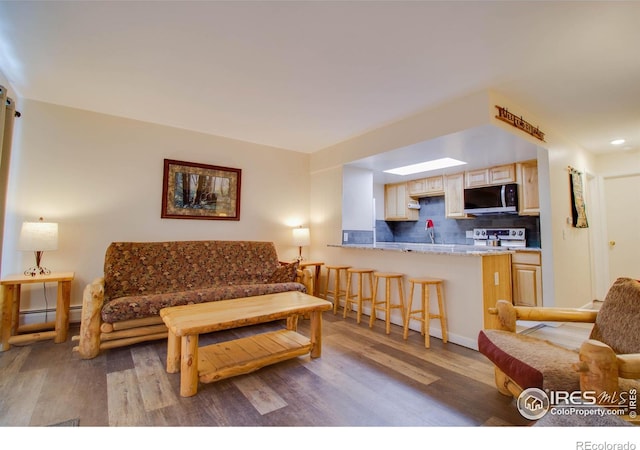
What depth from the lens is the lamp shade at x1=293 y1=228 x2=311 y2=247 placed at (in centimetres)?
438

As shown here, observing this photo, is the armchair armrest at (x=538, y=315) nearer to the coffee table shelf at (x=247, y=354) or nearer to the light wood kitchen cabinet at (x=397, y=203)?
the coffee table shelf at (x=247, y=354)

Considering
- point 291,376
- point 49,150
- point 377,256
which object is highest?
point 49,150

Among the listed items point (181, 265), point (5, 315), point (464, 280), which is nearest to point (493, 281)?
point (464, 280)

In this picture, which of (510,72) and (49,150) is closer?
(510,72)

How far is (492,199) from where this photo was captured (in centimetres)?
438

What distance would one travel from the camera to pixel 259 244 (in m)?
3.95

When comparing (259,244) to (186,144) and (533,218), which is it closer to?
(186,144)

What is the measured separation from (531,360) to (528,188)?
341cm

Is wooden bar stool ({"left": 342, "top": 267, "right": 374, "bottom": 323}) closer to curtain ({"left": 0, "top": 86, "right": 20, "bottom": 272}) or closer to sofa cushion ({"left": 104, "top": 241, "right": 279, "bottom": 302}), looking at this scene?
sofa cushion ({"left": 104, "top": 241, "right": 279, "bottom": 302})

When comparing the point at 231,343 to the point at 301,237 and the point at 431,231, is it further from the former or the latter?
the point at 431,231

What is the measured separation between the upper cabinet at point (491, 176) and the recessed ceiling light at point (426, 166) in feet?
1.84

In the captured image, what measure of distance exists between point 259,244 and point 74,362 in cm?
216

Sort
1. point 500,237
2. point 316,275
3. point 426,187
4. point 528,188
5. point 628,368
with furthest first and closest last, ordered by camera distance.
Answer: point 426,187 → point 500,237 → point 316,275 → point 528,188 → point 628,368

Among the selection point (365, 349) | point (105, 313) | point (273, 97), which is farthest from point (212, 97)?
point (365, 349)
